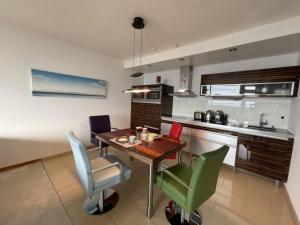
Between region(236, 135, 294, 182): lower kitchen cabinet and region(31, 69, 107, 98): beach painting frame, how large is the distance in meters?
3.44

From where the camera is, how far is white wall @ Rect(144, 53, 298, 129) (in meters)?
2.66

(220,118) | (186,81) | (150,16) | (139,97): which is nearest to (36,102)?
(139,97)

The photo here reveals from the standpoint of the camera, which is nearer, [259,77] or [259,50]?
[259,50]

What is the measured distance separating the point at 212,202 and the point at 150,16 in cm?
276

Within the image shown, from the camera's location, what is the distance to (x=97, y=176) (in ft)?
5.10

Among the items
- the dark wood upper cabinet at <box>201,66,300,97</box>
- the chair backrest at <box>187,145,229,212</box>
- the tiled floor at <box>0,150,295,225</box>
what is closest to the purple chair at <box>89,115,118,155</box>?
the tiled floor at <box>0,150,295,225</box>

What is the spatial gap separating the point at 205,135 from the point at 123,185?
1962 millimetres

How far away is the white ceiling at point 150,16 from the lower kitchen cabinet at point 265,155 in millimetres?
1867

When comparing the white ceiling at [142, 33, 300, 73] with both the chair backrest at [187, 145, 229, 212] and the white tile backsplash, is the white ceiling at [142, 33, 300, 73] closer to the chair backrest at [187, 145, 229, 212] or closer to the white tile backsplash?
the white tile backsplash

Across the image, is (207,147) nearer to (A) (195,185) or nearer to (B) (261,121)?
(B) (261,121)

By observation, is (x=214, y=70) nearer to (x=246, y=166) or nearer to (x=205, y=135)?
(x=205, y=135)

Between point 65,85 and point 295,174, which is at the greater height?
point 65,85

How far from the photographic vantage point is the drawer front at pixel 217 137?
272 cm

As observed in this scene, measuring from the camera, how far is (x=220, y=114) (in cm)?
319
